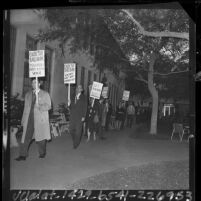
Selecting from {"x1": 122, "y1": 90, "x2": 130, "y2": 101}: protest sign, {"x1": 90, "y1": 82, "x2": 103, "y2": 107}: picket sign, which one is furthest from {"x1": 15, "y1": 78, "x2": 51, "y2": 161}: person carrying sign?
{"x1": 122, "y1": 90, "x2": 130, "y2": 101}: protest sign

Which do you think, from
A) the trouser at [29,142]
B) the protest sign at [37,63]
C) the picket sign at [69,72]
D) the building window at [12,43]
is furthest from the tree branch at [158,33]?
the trouser at [29,142]

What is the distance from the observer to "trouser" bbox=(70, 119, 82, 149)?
579 centimetres

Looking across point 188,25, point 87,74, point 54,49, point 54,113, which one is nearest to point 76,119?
point 54,113

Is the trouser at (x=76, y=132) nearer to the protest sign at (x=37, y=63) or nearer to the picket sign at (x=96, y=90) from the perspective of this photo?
the picket sign at (x=96, y=90)

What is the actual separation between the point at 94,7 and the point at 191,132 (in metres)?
2.59

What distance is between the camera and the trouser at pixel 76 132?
19.0 ft

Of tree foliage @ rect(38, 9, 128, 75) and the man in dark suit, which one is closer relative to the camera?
tree foliage @ rect(38, 9, 128, 75)

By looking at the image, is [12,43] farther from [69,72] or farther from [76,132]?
[76,132]

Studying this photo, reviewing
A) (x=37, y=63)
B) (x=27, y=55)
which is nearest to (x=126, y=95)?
(x=37, y=63)

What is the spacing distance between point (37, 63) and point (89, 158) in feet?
5.93

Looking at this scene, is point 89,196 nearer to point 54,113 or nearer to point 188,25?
point 54,113

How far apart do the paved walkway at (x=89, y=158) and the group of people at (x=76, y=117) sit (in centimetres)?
13

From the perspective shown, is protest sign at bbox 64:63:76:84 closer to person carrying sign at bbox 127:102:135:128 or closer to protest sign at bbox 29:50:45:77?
protest sign at bbox 29:50:45:77

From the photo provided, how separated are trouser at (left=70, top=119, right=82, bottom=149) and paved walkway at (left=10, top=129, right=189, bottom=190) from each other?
2.8 inches
